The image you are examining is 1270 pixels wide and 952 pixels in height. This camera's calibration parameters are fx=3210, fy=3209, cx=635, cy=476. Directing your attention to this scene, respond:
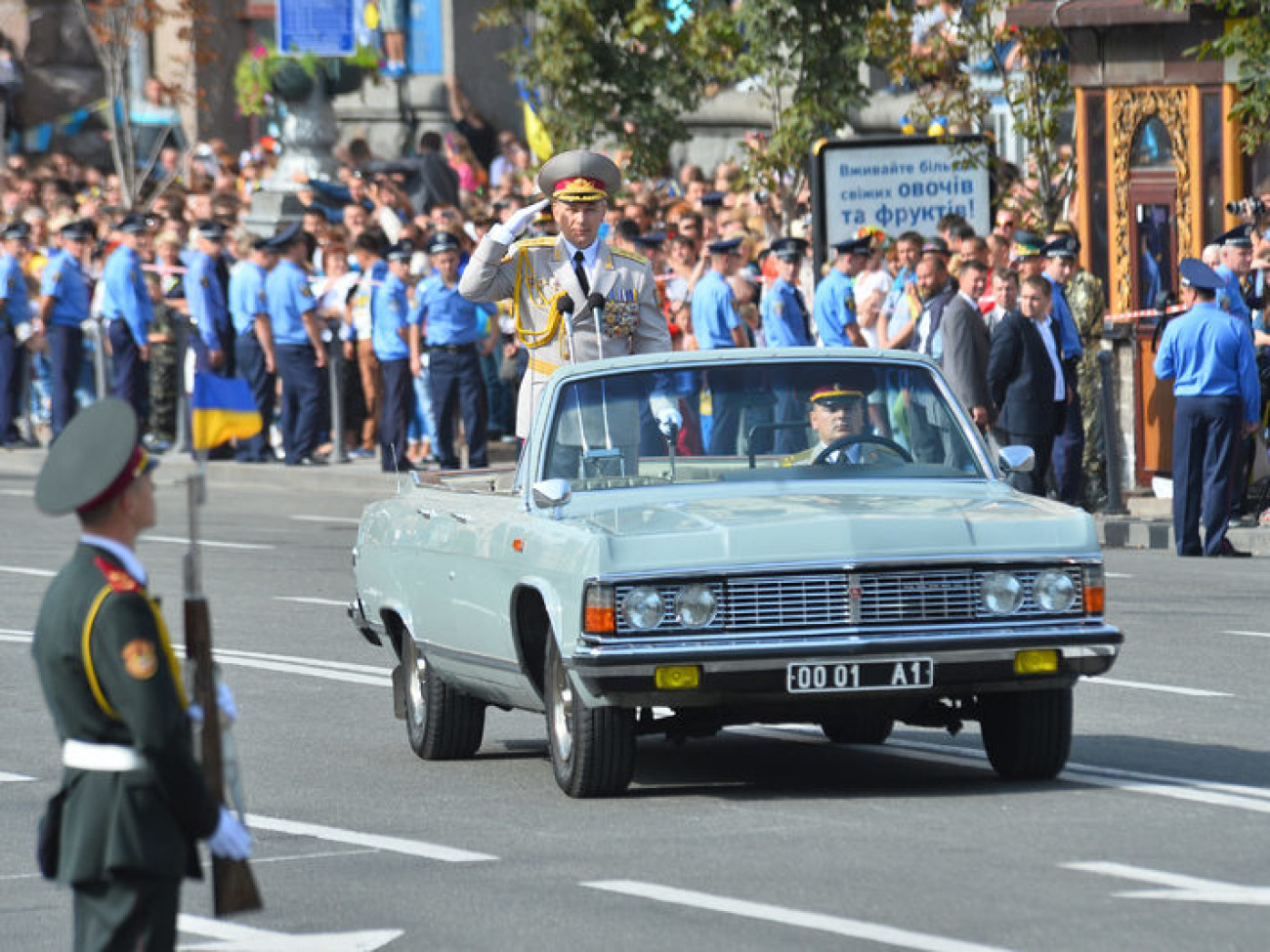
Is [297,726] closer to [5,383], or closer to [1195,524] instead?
[1195,524]

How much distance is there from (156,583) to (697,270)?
7572 millimetres

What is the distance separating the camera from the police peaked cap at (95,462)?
607 cm

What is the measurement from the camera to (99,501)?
6094 millimetres

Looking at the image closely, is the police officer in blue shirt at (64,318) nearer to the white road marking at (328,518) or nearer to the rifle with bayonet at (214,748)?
Answer: the white road marking at (328,518)

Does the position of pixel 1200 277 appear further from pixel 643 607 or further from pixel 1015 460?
pixel 643 607

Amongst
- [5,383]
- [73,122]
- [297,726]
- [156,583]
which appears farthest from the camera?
[73,122]

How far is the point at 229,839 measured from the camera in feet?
20.2

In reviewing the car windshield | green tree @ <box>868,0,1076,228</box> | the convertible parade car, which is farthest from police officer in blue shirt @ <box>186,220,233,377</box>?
the car windshield

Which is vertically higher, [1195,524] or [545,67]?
[545,67]

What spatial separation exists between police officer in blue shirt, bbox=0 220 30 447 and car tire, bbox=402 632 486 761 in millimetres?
18700

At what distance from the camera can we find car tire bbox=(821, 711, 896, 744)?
11.9 metres

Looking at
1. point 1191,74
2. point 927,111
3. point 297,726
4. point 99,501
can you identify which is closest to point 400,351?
point 927,111

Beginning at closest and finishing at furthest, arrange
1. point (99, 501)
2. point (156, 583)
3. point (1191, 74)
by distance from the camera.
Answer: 1. point (99, 501)
2. point (156, 583)
3. point (1191, 74)

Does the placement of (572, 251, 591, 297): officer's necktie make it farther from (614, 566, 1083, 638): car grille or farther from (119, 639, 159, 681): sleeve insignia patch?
(119, 639, 159, 681): sleeve insignia patch
